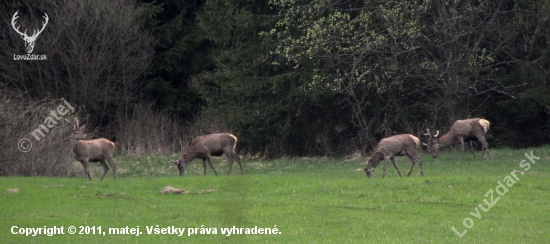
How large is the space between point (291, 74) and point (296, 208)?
16859 millimetres

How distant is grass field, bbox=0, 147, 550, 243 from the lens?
545 inches

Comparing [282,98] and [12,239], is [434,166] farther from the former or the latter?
[12,239]

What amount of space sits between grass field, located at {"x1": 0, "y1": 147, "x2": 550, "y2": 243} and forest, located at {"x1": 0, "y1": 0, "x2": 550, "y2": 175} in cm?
711

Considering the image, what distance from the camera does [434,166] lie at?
981 inches

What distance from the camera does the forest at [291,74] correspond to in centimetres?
2947

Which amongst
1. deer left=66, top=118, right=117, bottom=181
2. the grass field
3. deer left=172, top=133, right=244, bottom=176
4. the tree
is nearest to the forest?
the tree

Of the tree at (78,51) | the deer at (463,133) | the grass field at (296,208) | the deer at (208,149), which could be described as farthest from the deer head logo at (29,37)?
the deer at (463,133)

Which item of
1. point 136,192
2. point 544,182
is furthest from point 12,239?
point 544,182

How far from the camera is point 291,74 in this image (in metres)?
33.0

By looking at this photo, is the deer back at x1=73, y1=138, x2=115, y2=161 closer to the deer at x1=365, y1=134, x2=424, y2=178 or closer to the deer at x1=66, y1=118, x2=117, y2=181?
the deer at x1=66, y1=118, x2=117, y2=181

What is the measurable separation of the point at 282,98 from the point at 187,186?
14.7 m

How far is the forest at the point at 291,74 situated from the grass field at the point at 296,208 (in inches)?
280

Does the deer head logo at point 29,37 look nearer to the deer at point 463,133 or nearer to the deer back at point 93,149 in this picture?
the deer back at point 93,149

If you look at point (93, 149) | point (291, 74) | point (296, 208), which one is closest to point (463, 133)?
point (291, 74)
